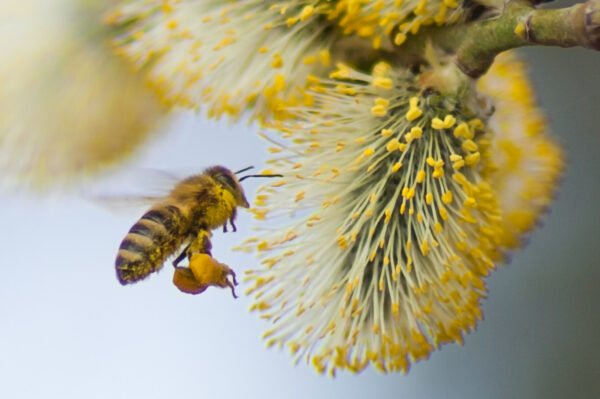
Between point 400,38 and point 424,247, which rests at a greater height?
point 400,38

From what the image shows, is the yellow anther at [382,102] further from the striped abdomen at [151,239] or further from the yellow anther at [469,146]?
the striped abdomen at [151,239]

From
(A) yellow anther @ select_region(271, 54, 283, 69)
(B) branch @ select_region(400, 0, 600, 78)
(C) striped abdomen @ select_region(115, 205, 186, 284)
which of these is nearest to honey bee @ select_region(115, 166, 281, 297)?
(C) striped abdomen @ select_region(115, 205, 186, 284)

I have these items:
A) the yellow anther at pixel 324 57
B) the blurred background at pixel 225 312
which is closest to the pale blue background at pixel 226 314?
the blurred background at pixel 225 312

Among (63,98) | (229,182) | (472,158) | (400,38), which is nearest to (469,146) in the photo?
(472,158)

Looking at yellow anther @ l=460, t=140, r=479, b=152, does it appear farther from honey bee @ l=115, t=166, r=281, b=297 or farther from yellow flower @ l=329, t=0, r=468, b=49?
honey bee @ l=115, t=166, r=281, b=297

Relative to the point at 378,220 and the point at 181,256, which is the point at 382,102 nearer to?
the point at 378,220
